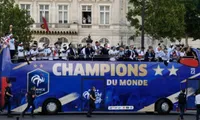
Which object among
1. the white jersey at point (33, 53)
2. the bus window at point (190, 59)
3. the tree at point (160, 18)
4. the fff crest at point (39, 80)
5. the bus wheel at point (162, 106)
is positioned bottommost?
the bus wheel at point (162, 106)

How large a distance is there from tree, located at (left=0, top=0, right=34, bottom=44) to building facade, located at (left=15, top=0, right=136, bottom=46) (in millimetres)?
7166

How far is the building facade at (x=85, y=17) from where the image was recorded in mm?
68562

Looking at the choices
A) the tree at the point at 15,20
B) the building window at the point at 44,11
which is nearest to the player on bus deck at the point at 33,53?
the tree at the point at 15,20

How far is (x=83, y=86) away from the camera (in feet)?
103

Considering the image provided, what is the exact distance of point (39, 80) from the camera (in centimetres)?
3075

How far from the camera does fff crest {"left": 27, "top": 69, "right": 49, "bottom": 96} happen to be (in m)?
30.6

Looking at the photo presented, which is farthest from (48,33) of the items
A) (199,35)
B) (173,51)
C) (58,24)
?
(173,51)

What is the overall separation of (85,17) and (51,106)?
129 ft

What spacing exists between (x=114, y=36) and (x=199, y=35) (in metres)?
11.9

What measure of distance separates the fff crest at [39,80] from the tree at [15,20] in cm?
2821

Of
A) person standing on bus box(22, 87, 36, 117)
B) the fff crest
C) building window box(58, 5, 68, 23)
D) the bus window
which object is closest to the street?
person standing on bus box(22, 87, 36, 117)

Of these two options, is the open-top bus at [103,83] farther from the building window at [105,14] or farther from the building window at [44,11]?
the building window at [44,11]

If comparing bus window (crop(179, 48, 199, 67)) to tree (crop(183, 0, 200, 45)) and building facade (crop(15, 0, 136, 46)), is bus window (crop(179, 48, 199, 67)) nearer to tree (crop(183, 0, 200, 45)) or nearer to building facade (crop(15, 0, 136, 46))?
building facade (crop(15, 0, 136, 46))

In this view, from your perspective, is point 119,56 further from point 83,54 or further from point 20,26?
point 20,26
